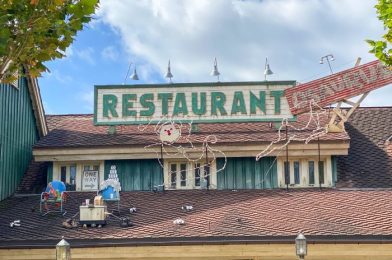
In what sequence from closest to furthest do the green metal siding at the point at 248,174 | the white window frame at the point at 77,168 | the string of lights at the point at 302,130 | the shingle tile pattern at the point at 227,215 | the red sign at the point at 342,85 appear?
the shingle tile pattern at the point at 227,215, the string of lights at the point at 302,130, the green metal siding at the point at 248,174, the white window frame at the point at 77,168, the red sign at the point at 342,85

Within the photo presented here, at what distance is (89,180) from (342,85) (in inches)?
338

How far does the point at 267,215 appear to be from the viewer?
15.8m

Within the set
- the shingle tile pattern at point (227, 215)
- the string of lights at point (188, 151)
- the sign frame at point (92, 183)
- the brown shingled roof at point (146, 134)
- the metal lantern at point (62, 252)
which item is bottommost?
the metal lantern at point (62, 252)

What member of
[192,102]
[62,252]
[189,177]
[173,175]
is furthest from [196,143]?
[62,252]

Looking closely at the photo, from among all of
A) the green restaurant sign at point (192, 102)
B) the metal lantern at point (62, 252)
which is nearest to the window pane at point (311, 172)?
the green restaurant sign at point (192, 102)

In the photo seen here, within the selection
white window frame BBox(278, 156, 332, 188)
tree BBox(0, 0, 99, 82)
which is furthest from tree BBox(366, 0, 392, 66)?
white window frame BBox(278, 156, 332, 188)

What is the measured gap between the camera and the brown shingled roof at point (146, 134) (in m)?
18.8

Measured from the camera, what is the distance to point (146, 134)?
64.1 feet

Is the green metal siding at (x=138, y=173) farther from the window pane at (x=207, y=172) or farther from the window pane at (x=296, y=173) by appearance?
the window pane at (x=296, y=173)

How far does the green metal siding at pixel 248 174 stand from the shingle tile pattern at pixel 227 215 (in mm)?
500

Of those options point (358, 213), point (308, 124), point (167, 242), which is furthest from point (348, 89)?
point (167, 242)

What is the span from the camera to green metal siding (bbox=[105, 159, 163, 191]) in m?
18.7

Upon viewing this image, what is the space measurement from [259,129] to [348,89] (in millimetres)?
3112

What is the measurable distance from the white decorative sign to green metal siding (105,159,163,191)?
1.21ft
